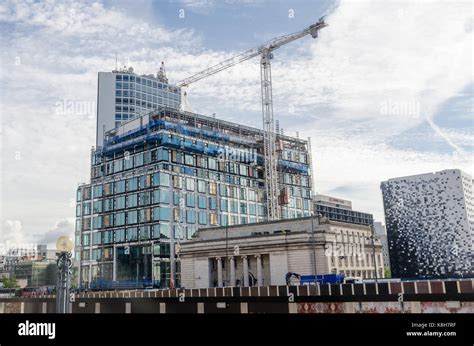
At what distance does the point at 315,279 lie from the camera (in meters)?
61.9

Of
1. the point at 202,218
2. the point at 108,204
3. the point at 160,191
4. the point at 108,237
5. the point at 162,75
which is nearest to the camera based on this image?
the point at 160,191

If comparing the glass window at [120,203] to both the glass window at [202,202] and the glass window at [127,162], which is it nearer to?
the glass window at [127,162]

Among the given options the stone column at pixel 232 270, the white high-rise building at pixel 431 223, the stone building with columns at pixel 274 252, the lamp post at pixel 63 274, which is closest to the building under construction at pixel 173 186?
the stone building with columns at pixel 274 252

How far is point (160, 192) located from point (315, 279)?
5407 centimetres

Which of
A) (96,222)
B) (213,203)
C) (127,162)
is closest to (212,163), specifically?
(213,203)

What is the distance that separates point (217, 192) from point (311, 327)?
372 ft

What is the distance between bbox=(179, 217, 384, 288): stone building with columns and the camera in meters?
74.9

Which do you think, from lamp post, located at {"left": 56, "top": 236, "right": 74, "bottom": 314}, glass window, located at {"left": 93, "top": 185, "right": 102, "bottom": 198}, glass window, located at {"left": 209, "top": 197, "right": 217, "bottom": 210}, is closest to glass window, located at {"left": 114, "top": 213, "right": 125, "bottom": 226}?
glass window, located at {"left": 93, "top": 185, "right": 102, "bottom": 198}

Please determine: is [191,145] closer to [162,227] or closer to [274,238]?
[162,227]

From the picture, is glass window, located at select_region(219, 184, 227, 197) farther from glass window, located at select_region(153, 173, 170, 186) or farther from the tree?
the tree

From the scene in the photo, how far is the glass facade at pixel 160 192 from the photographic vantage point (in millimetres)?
108125

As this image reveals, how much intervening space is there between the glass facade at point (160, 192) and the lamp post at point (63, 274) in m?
88.6

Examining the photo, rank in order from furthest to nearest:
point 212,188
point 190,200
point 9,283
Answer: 1. point 9,283
2. point 212,188
3. point 190,200

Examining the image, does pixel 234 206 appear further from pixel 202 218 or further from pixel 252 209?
pixel 202 218
